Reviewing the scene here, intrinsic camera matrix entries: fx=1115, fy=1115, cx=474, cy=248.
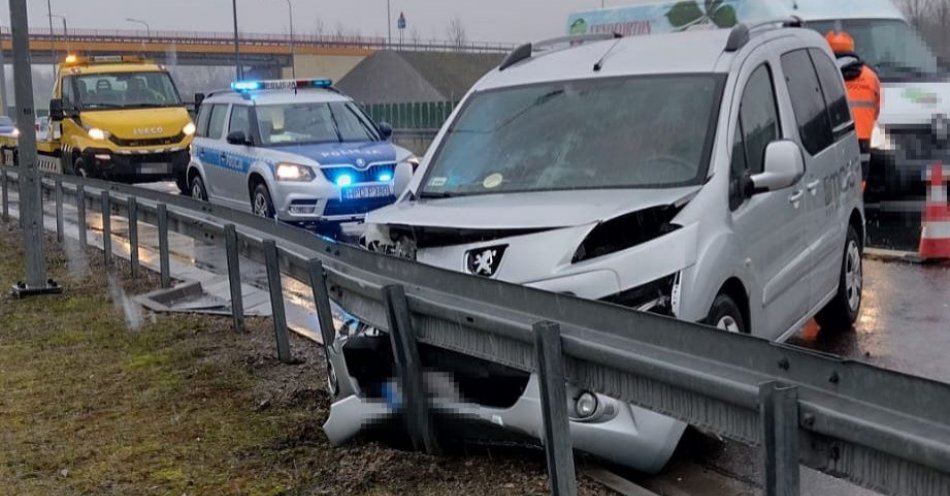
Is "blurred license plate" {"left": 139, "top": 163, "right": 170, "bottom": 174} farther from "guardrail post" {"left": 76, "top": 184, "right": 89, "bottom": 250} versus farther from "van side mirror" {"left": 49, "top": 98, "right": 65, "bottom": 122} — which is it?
"guardrail post" {"left": 76, "top": 184, "right": 89, "bottom": 250}

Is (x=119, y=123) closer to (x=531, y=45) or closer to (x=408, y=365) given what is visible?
(x=531, y=45)

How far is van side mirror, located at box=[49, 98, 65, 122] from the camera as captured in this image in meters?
20.7

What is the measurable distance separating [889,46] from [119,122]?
13363 mm

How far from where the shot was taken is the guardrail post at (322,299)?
5570 mm

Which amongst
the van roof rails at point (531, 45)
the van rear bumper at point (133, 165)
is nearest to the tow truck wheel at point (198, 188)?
the van rear bumper at point (133, 165)

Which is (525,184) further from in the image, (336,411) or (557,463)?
(557,463)

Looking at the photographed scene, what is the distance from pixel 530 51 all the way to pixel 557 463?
4.00m

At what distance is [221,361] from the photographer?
6.77m

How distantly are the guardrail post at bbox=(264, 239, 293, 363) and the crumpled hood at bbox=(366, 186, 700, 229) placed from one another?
108 cm

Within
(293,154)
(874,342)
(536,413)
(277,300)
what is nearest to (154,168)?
(293,154)


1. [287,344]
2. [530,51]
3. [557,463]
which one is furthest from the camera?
[530,51]

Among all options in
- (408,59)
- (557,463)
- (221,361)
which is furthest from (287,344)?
(408,59)

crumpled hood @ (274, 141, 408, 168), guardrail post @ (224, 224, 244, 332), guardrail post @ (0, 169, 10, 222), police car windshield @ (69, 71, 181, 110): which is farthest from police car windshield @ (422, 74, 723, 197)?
police car windshield @ (69, 71, 181, 110)

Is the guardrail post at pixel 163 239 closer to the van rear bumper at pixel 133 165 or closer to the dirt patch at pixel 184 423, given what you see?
the dirt patch at pixel 184 423
